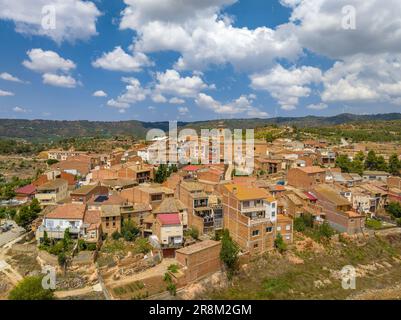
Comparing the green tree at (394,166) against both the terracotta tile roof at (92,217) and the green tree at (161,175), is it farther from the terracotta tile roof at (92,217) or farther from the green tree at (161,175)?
the terracotta tile roof at (92,217)

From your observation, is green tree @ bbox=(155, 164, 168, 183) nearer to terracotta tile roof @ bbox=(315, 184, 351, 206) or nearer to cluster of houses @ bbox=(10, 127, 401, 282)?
cluster of houses @ bbox=(10, 127, 401, 282)

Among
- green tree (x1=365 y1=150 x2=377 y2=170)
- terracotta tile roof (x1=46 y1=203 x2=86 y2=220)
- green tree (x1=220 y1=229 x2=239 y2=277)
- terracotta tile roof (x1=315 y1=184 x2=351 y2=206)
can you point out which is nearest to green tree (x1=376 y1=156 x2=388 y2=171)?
green tree (x1=365 y1=150 x2=377 y2=170)

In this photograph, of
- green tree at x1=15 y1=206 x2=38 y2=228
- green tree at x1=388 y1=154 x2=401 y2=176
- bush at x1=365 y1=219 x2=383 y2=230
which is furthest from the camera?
green tree at x1=388 y1=154 x2=401 y2=176

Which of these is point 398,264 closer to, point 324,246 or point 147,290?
point 324,246

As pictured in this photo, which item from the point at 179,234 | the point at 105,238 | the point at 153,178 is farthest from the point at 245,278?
the point at 153,178

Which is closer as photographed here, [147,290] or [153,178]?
[147,290]

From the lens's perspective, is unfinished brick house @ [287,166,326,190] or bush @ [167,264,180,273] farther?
unfinished brick house @ [287,166,326,190]

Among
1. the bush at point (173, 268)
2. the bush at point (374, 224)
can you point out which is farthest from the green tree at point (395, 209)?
the bush at point (173, 268)
